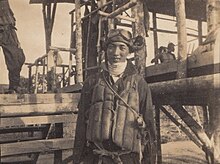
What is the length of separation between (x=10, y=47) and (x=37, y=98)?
157 cm

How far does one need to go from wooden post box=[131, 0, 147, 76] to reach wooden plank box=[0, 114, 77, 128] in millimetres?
1416

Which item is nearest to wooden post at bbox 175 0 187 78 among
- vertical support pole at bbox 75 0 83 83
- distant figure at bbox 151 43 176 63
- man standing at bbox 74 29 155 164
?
man standing at bbox 74 29 155 164

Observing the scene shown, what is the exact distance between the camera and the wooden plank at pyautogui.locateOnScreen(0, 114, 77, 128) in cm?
396

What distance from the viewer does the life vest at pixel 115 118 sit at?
2797 millimetres

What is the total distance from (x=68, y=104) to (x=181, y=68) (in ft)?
4.93

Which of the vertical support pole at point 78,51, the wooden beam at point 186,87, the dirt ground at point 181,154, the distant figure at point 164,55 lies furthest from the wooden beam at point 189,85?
the dirt ground at point 181,154

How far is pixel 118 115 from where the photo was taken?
2834 millimetres

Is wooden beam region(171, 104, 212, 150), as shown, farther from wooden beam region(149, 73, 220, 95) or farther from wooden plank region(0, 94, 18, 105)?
wooden plank region(0, 94, 18, 105)

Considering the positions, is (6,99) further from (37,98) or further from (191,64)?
(191,64)

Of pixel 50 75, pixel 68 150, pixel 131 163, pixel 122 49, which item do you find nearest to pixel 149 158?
pixel 131 163

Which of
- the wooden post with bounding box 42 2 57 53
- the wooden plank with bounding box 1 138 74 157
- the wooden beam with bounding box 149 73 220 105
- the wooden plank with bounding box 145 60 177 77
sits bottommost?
the wooden plank with bounding box 1 138 74 157

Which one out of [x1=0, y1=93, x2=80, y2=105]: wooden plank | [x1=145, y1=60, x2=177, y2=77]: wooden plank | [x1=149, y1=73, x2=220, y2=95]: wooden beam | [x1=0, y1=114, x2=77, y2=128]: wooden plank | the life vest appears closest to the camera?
the life vest

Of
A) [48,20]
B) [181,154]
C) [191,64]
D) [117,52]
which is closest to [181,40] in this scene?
[191,64]

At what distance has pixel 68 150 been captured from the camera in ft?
13.5
